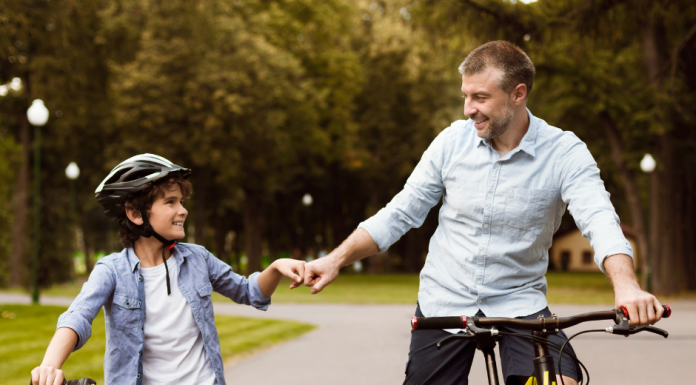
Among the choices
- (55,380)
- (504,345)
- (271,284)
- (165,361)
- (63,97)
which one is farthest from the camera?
(63,97)

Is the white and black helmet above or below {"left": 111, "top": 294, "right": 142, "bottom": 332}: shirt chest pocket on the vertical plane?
above

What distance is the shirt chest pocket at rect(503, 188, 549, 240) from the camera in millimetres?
2906

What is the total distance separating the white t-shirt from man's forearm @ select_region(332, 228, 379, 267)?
718 mm

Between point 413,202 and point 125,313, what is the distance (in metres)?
1.33

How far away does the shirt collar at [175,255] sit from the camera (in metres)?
3.14

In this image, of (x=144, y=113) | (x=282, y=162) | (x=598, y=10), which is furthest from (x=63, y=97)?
(x=598, y=10)

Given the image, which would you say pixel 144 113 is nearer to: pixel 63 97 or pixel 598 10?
pixel 63 97

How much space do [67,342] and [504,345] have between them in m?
1.66

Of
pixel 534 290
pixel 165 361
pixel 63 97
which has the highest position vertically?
pixel 63 97

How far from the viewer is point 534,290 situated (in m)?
2.95

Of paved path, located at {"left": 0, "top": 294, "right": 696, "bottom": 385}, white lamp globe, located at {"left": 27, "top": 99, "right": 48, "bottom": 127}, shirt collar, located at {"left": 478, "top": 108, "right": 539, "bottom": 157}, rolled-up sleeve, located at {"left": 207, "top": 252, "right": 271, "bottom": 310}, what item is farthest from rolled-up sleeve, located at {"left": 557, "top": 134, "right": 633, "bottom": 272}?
white lamp globe, located at {"left": 27, "top": 99, "right": 48, "bottom": 127}

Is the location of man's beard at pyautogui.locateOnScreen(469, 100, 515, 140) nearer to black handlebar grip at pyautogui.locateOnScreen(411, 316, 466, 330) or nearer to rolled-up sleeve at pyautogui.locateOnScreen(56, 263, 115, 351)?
black handlebar grip at pyautogui.locateOnScreen(411, 316, 466, 330)

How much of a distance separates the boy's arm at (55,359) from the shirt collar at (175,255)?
506mm

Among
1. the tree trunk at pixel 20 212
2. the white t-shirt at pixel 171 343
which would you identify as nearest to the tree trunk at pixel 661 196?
the white t-shirt at pixel 171 343
